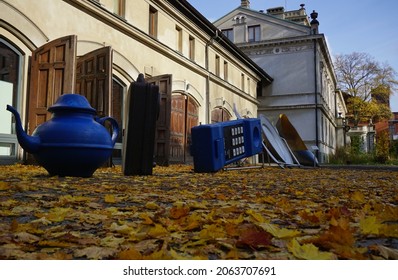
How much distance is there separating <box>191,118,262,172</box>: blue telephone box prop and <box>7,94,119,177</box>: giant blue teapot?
115 inches

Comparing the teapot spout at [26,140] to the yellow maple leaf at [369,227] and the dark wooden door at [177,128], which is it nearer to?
the yellow maple leaf at [369,227]

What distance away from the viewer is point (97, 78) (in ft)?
25.3

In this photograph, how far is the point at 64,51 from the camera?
7098 millimetres

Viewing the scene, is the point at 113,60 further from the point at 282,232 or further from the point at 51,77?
the point at 282,232

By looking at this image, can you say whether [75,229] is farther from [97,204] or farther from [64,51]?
[64,51]

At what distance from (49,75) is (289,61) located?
2098cm

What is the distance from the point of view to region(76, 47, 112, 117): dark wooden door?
7508 mm

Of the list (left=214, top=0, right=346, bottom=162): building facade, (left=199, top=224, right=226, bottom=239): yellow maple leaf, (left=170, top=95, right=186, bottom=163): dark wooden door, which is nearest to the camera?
(left=199, top=224, right=226, bottom=239): yellow maple leaf

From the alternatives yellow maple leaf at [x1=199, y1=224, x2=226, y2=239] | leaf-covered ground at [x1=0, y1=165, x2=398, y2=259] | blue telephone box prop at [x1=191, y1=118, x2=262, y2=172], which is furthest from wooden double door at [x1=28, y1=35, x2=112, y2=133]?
yellow maple leaf at [x1=199, y1=224, x2=226, y2=239]

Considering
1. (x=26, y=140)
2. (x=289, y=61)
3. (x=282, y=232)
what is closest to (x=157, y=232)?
(x=282, y=232)

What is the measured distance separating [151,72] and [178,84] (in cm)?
176

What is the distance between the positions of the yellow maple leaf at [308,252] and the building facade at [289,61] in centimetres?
2373

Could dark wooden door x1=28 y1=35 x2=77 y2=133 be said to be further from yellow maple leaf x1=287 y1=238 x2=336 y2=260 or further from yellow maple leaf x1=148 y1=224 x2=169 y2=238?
yellow maple leaf x1=287 y1=238 x2=336 y2=260

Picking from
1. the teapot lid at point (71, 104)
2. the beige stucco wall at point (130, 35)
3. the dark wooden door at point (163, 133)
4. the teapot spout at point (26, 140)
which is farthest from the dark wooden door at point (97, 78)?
the teapot spout at point (26, 140)
